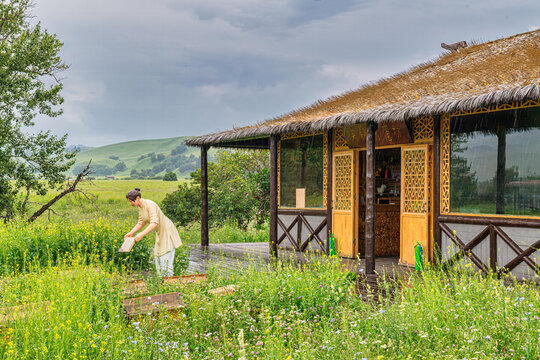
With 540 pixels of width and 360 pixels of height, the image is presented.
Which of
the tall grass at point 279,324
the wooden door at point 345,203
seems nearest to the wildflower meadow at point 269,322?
the tall grass at point 279,324

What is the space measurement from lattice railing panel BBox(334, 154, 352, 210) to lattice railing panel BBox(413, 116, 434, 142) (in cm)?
153

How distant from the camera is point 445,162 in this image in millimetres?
7863

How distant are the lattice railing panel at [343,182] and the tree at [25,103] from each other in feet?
31.9

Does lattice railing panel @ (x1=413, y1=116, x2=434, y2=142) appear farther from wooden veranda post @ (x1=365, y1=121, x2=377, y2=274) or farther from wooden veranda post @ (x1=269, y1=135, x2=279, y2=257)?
wooden veranda post @ (x1=269, y1=135, x2=279, y2=257)

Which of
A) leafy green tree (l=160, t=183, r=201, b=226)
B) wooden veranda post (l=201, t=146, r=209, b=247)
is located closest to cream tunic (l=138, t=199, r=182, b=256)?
wooden veranda post (l=201, t=146, r=209, b=247)

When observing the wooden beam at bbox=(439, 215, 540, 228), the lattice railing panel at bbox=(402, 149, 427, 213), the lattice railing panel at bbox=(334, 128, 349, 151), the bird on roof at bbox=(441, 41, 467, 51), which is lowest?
the wooden beam at bbox=(439, 215, 540, 228)

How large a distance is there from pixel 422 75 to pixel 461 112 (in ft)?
7.74

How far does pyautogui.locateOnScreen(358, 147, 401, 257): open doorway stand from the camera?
10.1 metres

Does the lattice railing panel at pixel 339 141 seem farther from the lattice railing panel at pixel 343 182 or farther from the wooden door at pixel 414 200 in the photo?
the wooden door at pixel 414 200

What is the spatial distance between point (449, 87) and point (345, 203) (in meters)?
3.02

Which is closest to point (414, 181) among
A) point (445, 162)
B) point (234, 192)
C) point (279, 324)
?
point (445, 162)

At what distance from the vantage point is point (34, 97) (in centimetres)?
1570

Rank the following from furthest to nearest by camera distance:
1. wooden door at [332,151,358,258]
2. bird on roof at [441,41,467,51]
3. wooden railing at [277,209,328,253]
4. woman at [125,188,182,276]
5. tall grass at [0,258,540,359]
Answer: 1. bird on roof at [441,41,467,51]
2. wooden railing at [277,209,328,253]
3. wooden door at [332,151,358,258]
4. woman at [125,188,182,276]
5. tall grass at [0,258,540,359]

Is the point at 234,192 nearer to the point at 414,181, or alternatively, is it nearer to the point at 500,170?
the point at 414,181
